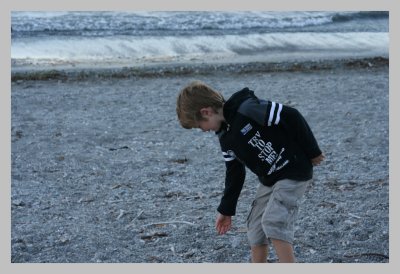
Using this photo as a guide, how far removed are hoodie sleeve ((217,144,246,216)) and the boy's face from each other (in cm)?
22

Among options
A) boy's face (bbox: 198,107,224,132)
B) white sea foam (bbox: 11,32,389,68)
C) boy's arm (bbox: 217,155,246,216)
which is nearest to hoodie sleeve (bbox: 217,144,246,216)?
boy's arm (bbox: 217,155,246,216)

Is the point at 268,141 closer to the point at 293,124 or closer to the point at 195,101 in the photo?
the point at 293,124

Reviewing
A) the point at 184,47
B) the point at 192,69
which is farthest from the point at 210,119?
the point at 184,47

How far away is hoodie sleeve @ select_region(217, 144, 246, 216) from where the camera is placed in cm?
390

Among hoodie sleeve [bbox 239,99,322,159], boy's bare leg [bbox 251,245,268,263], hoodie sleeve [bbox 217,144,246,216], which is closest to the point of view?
hoodie sleeve [bbox 239,99,322,159]

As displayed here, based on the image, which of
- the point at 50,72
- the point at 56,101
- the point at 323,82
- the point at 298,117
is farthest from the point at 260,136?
the point at 50,72

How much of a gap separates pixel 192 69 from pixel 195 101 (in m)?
9.08

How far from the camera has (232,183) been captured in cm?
395

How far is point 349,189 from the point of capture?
584 cm

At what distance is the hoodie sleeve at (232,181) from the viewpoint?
3.90 m

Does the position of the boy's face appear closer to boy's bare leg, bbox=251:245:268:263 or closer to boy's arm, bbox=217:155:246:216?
boy's arm, bbox=217:155:246:216

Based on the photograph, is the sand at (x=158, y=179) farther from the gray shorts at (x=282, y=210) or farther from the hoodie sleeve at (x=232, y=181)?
the gray shorts at (x=282, y=210)

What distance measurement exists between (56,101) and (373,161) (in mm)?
5226

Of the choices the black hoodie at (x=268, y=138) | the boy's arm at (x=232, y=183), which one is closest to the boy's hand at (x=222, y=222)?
the boy's arm at (x=232, y=183)
